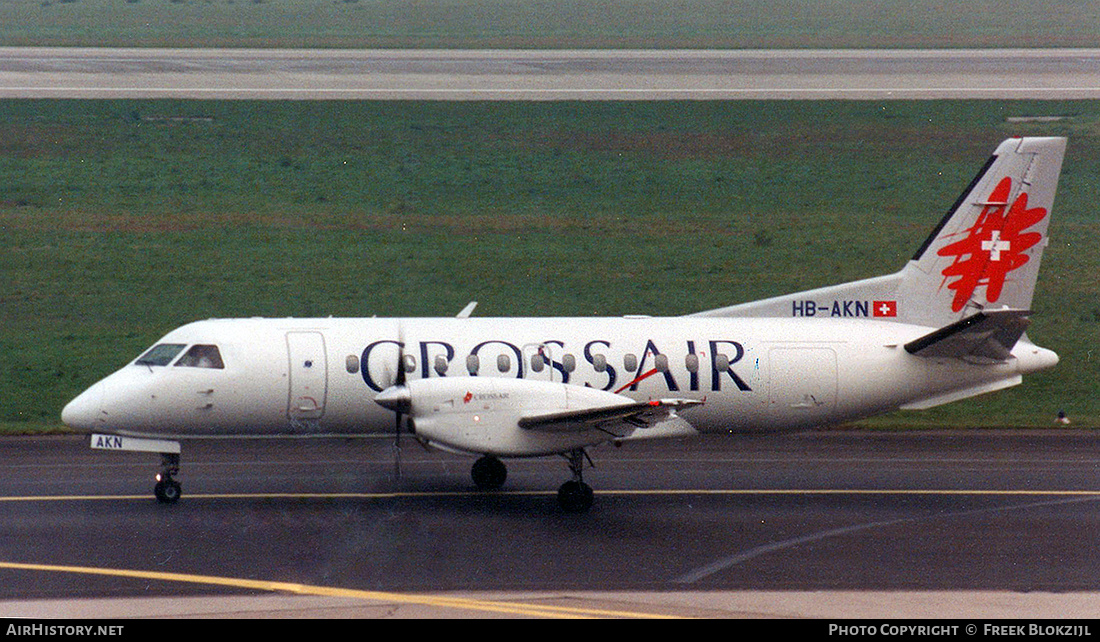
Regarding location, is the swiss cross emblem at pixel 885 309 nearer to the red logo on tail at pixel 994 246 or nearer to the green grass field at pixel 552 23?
the red logo on tail at pixel 994 246

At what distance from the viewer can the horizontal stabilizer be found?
19.7 m

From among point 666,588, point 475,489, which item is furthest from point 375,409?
point 666,588

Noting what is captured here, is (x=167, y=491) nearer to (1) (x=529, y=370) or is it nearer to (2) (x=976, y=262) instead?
(1) (x=529, y=370)

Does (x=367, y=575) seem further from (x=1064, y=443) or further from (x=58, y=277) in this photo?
(x=58, y=277)

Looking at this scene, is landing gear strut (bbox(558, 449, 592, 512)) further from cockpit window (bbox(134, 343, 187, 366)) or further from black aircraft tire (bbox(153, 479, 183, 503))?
cockpit window (bbox(134, 343, 187, 366))

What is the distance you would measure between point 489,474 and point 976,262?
9.13 metres

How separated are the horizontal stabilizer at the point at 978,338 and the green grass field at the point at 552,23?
140 ft

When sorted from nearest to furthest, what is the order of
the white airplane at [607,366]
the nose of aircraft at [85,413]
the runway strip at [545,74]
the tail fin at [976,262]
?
1. the white airplane at [607,366]
2. the nose of aircraft at [85,413]
3. the tail fin at [976,262]
4. the runway strip at [545,74]

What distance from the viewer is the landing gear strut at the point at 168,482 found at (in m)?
19.9

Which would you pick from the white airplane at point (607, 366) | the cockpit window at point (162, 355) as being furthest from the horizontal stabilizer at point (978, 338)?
the cockpit window at point (162, 355)

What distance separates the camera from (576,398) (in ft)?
63.1

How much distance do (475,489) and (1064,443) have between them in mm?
12035

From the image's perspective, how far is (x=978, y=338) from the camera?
20.1 meters

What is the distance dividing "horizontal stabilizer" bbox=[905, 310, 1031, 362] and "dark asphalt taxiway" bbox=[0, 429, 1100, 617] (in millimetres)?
2339
